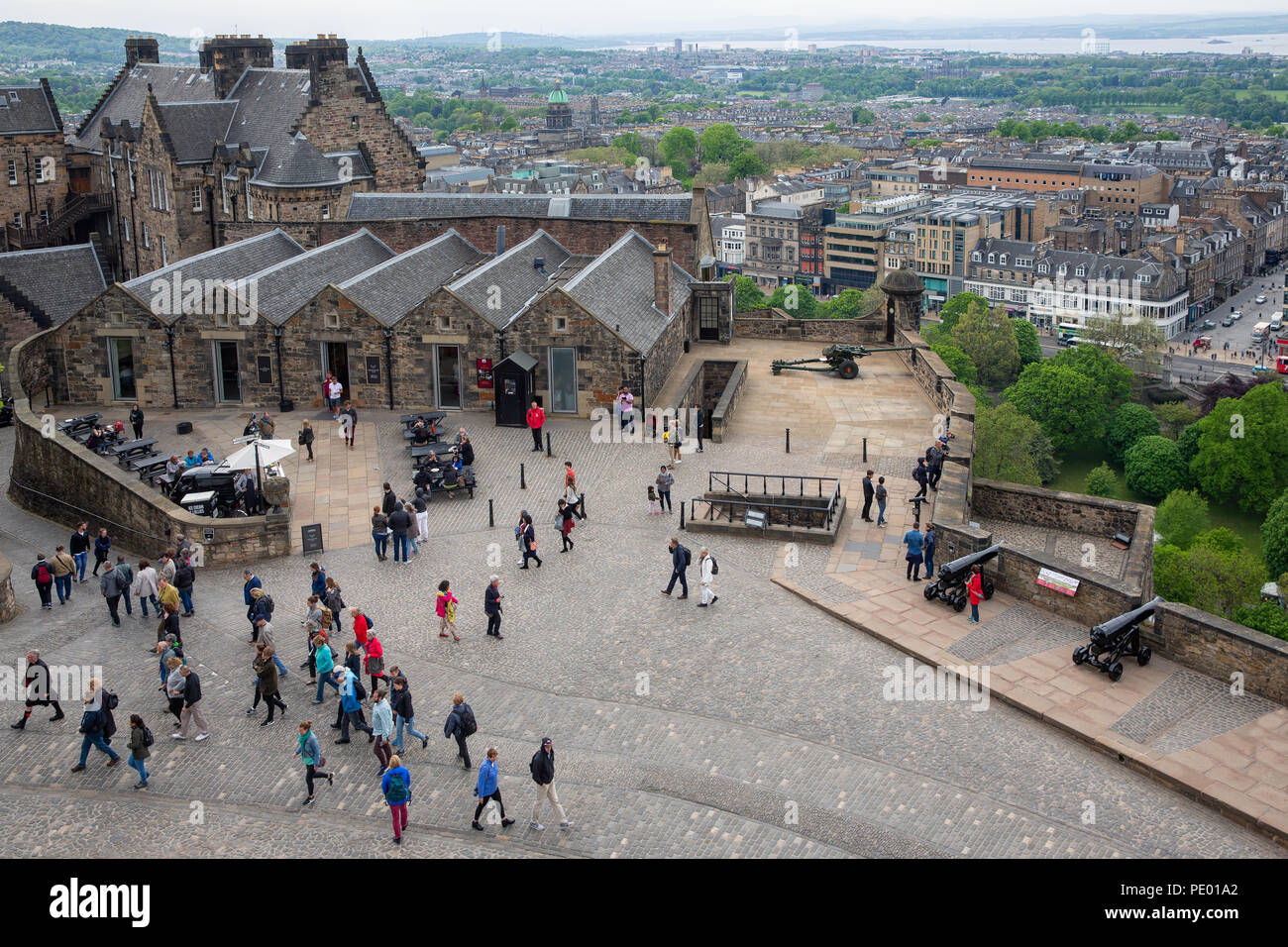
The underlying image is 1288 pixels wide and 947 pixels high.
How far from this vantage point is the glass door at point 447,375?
1555 inches

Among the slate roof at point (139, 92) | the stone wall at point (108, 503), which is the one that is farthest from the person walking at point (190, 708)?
the slate roof at point (139, 92)

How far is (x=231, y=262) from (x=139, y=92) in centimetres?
3353

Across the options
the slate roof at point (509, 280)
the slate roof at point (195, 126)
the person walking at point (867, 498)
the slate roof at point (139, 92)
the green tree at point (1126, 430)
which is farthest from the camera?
the green tree at point (1126, 430)

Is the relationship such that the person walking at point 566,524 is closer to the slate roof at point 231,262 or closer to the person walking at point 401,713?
the person walking at point 401,713

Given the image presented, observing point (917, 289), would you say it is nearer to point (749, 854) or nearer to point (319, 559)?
point (319, 559)

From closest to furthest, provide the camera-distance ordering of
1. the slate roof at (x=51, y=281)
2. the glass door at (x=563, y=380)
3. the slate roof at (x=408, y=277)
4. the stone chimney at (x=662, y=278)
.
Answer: the glass door at (x=563, y=380) < the slate roof at (x=408, y=277) < the stone chimney at (x=662, y=278) < the slate roof at (x=51, y=281)

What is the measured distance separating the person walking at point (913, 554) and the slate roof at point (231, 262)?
80.8 feet

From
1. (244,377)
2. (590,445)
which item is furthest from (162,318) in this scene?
(590,445)

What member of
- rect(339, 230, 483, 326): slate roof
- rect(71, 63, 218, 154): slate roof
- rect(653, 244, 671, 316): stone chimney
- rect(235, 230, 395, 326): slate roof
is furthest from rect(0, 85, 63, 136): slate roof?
rect(653, 244, 671, 316): stone chimney

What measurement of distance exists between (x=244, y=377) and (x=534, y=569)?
1646 centimetres

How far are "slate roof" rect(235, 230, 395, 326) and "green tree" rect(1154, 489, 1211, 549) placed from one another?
76.9 m

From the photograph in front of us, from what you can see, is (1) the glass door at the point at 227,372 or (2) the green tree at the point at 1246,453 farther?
(2) the green tree at the point at 1246,453

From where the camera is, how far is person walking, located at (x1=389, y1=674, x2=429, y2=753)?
20.2 meters

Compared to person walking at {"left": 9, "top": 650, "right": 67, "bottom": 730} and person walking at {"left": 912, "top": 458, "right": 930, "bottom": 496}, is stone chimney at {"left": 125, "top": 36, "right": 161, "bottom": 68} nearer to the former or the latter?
person walking at {"left": 912, "top": 458, "right": 930, "bottom": 496}
